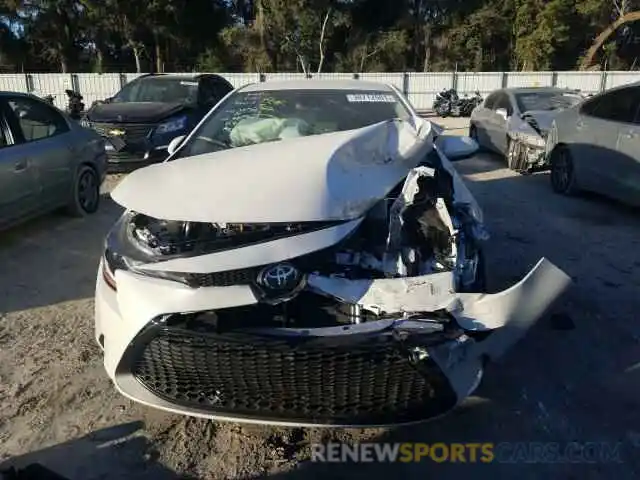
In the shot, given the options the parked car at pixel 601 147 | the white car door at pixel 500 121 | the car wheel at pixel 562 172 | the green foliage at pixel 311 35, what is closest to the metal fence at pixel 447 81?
the green foliage at pixel 311 35

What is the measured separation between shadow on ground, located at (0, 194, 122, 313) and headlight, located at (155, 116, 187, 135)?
2.20m

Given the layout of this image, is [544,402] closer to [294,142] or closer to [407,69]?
[294,142]

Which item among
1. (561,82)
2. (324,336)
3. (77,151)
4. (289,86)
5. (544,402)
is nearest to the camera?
(324,336)

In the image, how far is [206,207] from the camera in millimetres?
2406

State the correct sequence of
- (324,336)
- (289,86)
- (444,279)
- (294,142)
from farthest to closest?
(289,86) → (294,142) → (444,279) → (324,336)

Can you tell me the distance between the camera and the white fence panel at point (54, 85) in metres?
25.0

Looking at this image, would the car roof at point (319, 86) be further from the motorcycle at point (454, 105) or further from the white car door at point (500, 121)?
the motorcycle at point (454, 105)

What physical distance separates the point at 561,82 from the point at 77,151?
25.1 meters

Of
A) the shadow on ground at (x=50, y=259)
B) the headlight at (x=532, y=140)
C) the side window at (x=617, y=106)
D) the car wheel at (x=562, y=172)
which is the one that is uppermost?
the side window at (x=617, y=106)

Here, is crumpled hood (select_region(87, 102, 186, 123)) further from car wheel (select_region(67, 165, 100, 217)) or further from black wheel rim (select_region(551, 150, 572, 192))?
black wheel rim (select_region(551, 150, 572, 192))

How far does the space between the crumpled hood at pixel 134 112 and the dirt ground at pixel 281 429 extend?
4.24 metres

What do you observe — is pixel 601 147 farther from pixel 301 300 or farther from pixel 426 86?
pixel 426 86

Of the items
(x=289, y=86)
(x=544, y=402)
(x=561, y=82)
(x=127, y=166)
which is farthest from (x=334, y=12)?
(x=544, y=402)

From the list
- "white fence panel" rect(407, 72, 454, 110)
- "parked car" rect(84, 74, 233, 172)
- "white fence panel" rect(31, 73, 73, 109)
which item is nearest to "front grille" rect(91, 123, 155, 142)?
"parked car" rect(84, 74, 233, 172)
